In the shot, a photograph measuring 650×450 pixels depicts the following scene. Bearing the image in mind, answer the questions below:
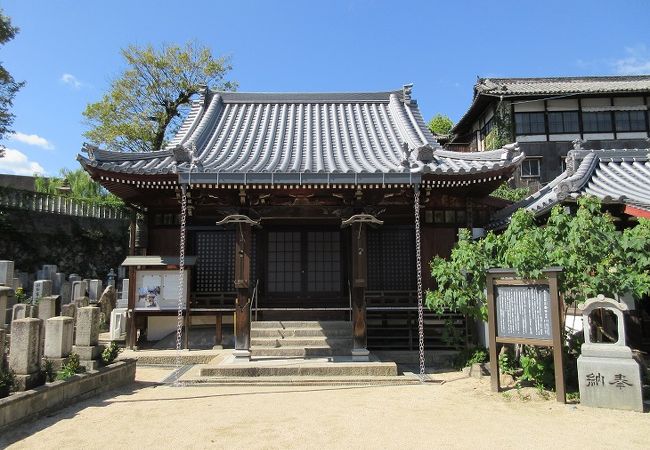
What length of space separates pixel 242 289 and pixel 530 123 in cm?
2080

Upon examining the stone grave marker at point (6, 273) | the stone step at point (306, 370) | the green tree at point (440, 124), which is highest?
the green tree at point (440, 124)

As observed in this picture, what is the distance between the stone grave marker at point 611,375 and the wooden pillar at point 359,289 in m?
4.28

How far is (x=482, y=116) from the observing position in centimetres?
2719

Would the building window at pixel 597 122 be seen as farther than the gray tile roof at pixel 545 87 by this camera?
Yes

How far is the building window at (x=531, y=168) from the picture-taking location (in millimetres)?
23688

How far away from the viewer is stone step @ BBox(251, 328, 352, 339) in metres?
11.0

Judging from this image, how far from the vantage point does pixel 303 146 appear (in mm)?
12148

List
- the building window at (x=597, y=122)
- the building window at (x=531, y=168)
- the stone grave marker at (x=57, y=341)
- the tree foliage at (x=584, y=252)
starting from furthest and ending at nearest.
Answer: the building window at (x=531, y=168) < the building window at (x=597, y=122) < the stone grave marker at (x=57, y=341) < the tree foliage at (x=584, y=252)

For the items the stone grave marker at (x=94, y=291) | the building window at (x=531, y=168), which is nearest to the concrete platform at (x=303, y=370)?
the stone grave marker at (x=94, y=291)

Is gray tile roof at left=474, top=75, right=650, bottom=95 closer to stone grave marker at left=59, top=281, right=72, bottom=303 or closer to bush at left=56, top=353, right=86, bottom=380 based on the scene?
stone grave marker at left=59, top=281, right=72, bottom=303

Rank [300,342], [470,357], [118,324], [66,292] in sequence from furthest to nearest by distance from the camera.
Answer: [66,292]
[118,324]
[300,342]
[470,357]

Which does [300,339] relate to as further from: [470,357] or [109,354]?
[109,354]

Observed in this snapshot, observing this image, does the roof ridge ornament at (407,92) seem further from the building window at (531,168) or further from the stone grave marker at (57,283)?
the stone grave marker at (57,283)

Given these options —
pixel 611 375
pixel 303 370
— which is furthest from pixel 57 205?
pixel 611 375
